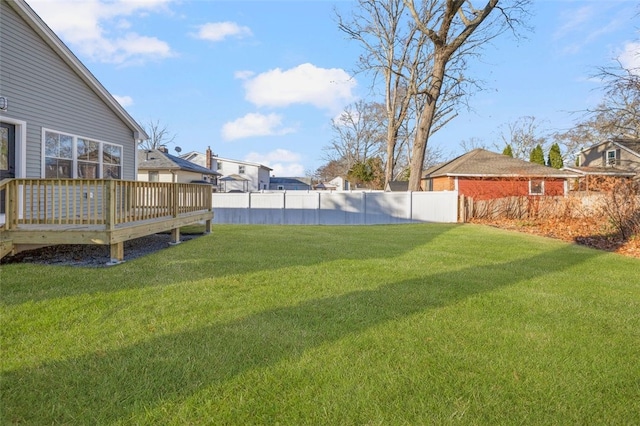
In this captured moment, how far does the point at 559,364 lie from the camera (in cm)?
279

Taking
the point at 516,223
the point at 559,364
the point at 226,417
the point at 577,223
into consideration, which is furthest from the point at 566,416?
the point at 516,223

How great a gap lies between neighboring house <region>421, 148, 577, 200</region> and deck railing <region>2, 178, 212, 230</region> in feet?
51.1

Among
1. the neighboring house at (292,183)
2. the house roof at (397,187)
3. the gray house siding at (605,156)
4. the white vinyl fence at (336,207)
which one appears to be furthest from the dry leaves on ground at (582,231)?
the neighboring house at (292,183)

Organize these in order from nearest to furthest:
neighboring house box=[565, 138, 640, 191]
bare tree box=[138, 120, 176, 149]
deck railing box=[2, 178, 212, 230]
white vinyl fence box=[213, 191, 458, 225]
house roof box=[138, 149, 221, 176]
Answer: deck railing box=[2, 178, 212, 230] < white vinyl fence box=[213, 191, 458, 225] < neighboring house box=[565, 138, 640, 191] < house roof box=[138, 149, 221, 176] < bare tree box=[138, 120, 176, 149]

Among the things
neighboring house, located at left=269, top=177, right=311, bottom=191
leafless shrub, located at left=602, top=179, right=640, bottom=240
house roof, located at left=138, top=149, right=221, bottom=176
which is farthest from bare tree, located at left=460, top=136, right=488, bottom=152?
leafless shrub, located at left=602, top=179, right=640, bottom=240

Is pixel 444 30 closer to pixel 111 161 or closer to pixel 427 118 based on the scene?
pixel 427 118

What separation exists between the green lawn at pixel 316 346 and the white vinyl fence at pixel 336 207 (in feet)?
35.7

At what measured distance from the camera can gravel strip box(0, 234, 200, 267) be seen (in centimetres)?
639

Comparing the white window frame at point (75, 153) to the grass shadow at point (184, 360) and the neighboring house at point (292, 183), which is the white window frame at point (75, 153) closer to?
the grass shadow at point (184, 360)

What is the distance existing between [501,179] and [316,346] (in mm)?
20869

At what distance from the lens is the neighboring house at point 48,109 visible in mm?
7324

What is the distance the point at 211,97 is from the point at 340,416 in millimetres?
18765

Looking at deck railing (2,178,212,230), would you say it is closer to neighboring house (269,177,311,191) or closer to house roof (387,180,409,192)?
A: house roof (387,180,409,192)

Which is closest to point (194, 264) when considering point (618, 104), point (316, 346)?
point (316, 346)
